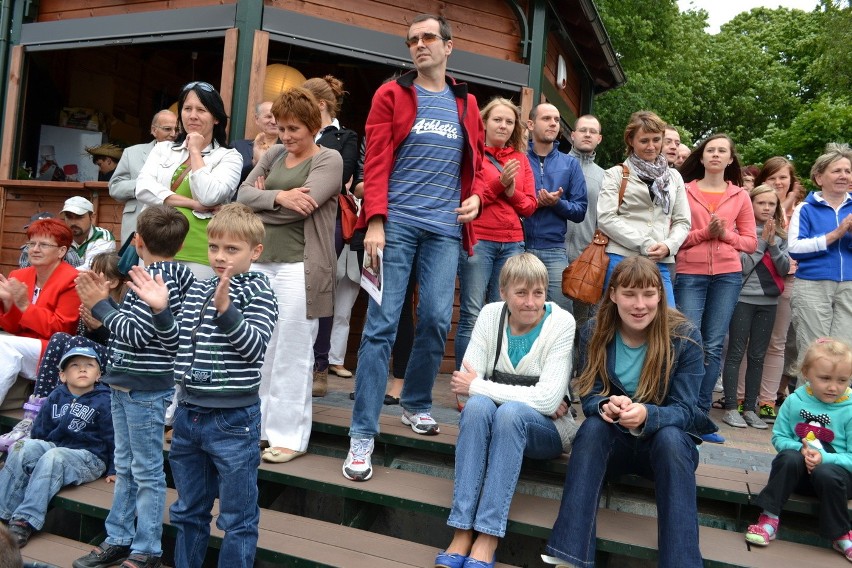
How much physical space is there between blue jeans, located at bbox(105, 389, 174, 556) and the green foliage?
14960 millimetres

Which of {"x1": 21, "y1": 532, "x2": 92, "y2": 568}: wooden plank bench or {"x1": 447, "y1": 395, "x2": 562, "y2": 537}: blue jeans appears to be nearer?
{"x1": 447, "y1": 395, "x2": 562, "y2": 537}: blue jeans

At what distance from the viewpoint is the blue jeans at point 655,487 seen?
9.66 ft

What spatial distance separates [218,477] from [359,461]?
87cm

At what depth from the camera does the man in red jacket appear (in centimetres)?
381

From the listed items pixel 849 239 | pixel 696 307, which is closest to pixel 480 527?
pixel 696 307

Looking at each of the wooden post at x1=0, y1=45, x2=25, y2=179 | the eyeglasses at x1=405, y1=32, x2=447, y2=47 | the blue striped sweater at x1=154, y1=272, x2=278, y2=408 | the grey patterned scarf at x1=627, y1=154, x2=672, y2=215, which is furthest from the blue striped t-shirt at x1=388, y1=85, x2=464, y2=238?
the wooden post at x1=0, y1=45, x2=25, y2=179

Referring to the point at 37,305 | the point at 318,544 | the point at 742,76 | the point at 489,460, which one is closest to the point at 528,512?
the point at 489,460

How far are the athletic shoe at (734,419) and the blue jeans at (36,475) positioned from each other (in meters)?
4.18

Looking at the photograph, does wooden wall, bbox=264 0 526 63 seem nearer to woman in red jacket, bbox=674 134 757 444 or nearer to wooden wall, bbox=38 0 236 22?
wooden wall, bbox=38 0 236 22

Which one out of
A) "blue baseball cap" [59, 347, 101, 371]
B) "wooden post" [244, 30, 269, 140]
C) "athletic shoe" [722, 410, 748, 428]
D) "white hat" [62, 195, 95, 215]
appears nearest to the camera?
"blue baseball cap" [59, 347, 101, 371]

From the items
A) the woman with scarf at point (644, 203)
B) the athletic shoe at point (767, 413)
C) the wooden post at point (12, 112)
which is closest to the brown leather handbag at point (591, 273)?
the woman with scarf at point (644, 203)

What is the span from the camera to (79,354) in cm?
428

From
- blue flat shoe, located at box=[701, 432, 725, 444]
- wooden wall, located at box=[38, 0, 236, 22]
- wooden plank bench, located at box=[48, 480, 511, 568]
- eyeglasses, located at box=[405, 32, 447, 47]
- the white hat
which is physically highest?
wooden wall, located at box=[38, 0, 236, 22]

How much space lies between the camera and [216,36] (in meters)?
6.56
